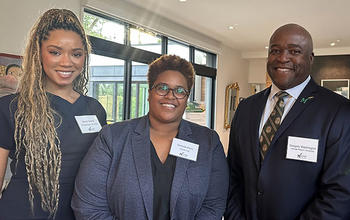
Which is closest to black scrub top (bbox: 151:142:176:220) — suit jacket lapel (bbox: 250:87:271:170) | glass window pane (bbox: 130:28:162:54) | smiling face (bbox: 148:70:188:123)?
smiling face (bbox: 148:70:188:123)

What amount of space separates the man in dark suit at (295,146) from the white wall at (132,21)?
2.72m

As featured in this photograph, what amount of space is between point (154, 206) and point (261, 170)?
539mm

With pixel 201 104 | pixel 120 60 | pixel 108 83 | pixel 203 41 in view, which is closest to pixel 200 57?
pixel 203 41

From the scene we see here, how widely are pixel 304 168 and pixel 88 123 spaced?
1069 millimetres

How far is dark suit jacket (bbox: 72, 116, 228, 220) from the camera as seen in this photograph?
1.42m

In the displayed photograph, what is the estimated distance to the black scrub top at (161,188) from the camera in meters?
1.44

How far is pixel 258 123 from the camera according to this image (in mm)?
1675

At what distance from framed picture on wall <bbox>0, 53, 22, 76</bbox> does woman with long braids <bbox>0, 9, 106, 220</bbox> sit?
1830 mm

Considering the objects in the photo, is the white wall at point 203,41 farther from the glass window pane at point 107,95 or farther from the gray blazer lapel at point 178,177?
the gray blazer lapel at point 178,177

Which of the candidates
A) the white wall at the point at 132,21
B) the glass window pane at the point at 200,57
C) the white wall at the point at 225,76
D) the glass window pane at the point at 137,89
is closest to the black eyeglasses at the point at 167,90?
the white wall at the point at 132,21

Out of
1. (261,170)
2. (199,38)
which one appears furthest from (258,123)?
(199,38)

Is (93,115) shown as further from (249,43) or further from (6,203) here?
(249,43)

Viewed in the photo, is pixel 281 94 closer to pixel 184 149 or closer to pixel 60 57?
pixel 184 149

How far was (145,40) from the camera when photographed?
561 cm
